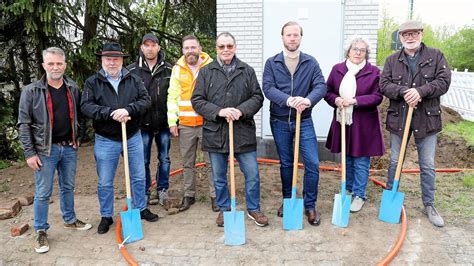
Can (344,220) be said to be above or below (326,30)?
below

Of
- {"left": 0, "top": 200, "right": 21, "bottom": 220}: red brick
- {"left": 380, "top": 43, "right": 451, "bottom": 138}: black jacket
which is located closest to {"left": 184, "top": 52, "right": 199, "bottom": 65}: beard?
{"left": 380, "top": 43, "right": 451, "bottom": 138}: black jacket

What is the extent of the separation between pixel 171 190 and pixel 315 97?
215 cm

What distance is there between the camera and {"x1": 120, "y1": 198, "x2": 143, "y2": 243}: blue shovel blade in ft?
12.5

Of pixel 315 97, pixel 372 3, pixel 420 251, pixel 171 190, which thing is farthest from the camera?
pixel 372 3

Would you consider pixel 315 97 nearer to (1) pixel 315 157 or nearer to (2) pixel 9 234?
(1) pixel 315 157

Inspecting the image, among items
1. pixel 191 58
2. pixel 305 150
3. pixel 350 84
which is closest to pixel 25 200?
pixel 191 58

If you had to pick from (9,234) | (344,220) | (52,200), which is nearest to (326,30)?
(344,220)

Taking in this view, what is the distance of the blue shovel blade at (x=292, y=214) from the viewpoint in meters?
3.98

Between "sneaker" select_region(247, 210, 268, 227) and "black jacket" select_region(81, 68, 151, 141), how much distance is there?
58.4 inches

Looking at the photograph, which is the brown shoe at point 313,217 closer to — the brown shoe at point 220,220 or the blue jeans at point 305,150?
the blue jeans at point 305,150

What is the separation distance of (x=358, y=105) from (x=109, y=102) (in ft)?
8.09

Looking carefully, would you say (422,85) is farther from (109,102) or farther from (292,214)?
(109,102)

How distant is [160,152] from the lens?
4.65 metres

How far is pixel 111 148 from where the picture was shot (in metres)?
3.90
